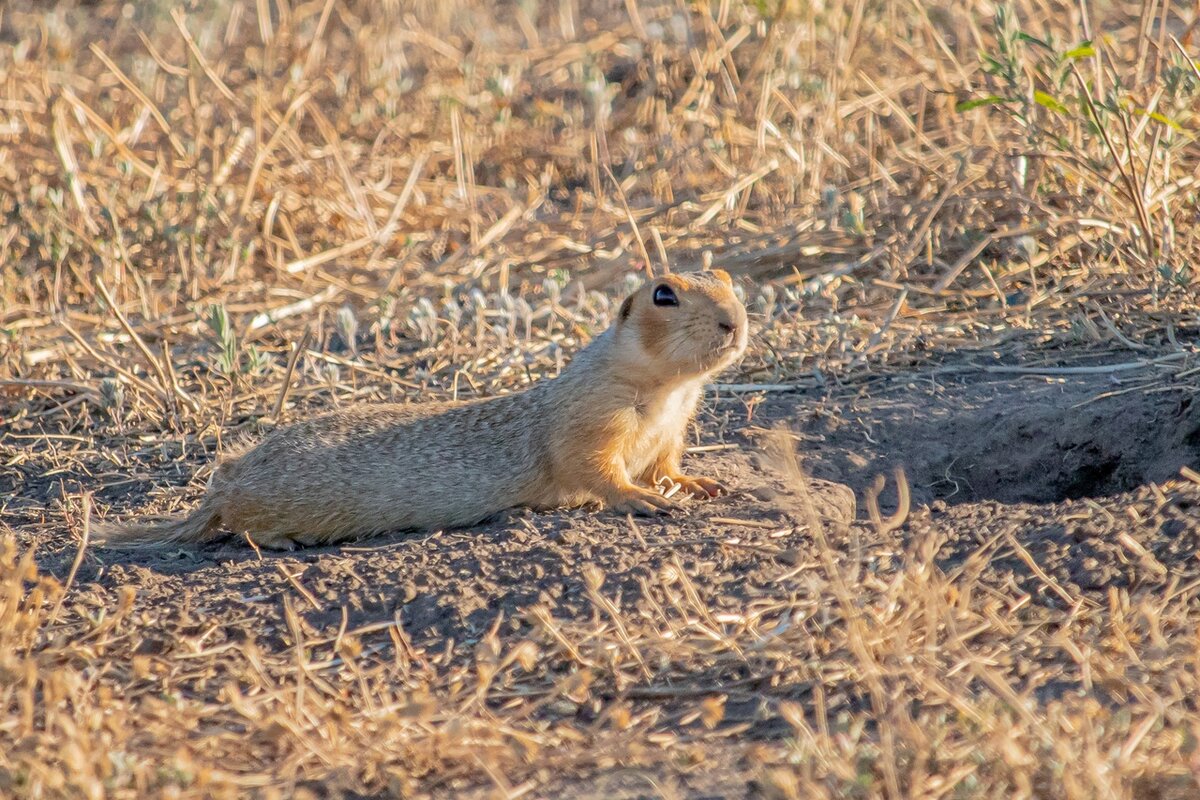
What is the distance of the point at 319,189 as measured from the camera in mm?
8836

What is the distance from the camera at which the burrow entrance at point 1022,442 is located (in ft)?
18.3

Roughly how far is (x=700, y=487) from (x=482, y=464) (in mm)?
872

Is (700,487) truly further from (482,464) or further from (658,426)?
(482,464)

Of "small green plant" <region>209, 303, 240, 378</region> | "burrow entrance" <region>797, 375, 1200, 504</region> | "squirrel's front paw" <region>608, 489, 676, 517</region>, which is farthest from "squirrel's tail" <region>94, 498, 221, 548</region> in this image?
"burrow entrance" <region>797, 375, 1200, 504</region>

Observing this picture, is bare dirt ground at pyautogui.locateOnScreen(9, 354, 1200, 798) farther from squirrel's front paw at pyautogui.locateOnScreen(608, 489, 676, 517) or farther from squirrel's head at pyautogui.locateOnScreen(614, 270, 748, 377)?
squirrel's head at pyautogui.locateOnScreen(614, 270, 748, 377)

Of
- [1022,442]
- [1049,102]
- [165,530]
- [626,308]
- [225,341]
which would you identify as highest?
[1049,102]

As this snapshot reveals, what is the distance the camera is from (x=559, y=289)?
7.46m

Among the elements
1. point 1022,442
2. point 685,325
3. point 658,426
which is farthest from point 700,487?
point 1022,442

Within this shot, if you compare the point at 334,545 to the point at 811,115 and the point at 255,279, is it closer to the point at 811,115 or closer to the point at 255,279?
the point at 255,279

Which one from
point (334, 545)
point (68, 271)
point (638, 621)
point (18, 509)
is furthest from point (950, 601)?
point (68, 271)

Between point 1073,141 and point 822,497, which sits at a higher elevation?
point 1073,141

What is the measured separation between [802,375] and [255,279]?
3680mm

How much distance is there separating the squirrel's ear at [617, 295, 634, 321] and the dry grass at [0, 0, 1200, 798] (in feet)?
4.27

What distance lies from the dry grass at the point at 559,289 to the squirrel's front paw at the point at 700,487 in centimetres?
83
